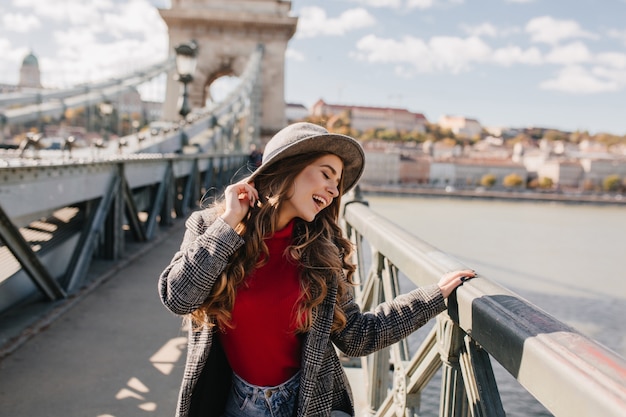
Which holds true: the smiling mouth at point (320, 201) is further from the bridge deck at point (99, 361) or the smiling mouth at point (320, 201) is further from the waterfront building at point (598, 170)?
the waterfront building at point (598, 170)

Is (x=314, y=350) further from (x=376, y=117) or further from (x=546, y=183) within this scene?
(x=376, y=117)

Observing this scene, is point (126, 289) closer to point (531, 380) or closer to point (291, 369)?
point (291, 369)

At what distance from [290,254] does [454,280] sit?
1.13 feet

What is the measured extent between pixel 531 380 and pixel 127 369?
72.0 inches

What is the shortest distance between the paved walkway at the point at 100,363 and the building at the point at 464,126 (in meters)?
120

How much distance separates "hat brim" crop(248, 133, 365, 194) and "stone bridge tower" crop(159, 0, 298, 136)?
68.7ft

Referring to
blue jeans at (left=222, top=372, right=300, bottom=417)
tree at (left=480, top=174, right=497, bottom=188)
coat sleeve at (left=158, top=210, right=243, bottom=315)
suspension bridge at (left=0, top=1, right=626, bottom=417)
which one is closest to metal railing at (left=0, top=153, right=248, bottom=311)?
suspension bridge at (left=0, top=1, right=626, bottom=417)

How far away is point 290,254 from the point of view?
1.26 meters

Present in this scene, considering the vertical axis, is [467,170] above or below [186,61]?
below

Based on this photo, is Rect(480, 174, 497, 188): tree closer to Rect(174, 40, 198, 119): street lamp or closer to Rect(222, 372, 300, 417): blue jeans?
Rect(174, 40, 198, 119): street lamp

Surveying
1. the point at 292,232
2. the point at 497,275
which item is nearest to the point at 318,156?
the point at 292,232

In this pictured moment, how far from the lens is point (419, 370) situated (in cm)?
134

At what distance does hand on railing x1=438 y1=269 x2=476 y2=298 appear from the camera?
1.14 m

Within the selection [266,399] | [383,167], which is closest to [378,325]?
[266,399]
